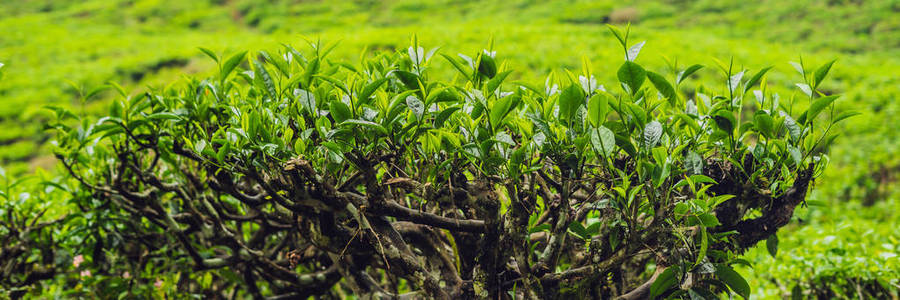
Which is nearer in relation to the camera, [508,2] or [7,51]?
[7,51]

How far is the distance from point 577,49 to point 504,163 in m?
0.45

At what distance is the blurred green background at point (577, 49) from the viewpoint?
2.79 metres

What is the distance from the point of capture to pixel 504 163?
138 centimetres

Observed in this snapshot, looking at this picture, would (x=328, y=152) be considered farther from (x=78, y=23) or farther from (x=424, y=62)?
(x=78, y=23)

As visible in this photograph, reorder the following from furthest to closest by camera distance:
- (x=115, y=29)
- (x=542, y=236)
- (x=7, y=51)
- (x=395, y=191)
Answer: (x=115, y=29), (x=7, y=51), (x=542, y=236), (x=395, y=191)

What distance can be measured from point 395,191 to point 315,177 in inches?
13.9

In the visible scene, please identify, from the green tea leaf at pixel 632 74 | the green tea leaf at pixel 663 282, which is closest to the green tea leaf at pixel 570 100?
the green tea leaf at pixel 632 74

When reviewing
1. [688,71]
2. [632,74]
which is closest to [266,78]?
[632,74]

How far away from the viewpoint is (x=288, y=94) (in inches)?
60.0

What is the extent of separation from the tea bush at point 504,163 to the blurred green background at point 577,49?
0.14 meters

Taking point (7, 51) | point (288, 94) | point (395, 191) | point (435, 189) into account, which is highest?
point (288, 94)

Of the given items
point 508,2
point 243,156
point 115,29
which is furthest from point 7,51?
point 243,156

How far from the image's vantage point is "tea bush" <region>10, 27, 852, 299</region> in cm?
135

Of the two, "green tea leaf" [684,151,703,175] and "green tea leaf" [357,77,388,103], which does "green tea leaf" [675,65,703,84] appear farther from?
"green tea leaf" [357,77,388,103]
